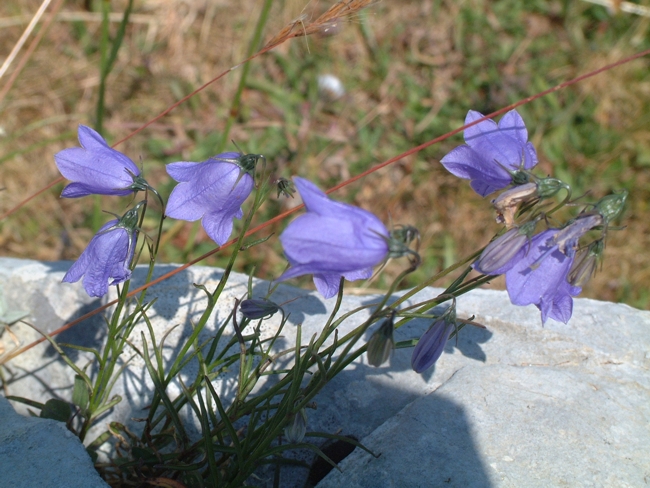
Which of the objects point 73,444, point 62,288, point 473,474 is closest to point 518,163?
point 473,474

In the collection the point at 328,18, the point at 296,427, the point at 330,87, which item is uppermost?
the point at 328,18

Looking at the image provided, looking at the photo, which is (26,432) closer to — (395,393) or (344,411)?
(344,411)

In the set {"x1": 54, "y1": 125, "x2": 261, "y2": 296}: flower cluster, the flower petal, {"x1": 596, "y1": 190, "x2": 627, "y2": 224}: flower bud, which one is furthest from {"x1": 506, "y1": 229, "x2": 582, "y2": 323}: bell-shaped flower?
{"x1": 54, "y1": 125, "x2": 261, "y2": 296}: flower cluster

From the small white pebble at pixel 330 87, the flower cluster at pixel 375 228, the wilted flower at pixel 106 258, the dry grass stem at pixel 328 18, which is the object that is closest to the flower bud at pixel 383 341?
the flower cluster at pixel 375 228

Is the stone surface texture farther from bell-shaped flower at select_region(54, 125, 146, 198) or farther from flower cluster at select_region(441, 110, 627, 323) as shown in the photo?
bell-shaped flower at select_region(54, 125, 146, 198)

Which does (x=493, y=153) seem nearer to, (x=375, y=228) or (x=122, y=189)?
(x=375, y=228)

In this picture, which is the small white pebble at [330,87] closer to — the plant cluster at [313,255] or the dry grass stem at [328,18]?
the dry grass stem at [328,18]

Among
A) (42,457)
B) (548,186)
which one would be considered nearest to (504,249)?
(548,186)
